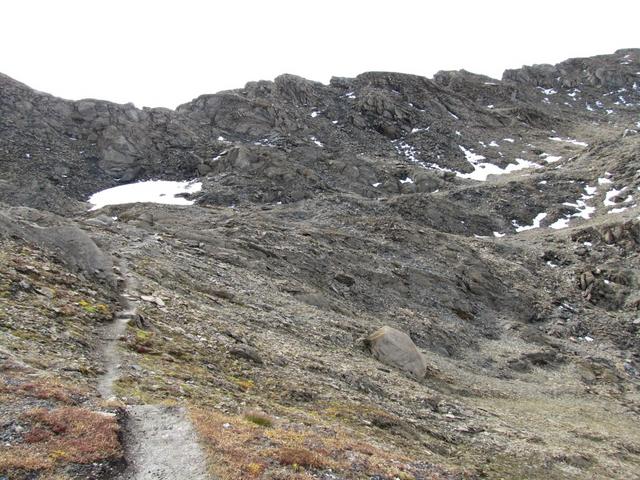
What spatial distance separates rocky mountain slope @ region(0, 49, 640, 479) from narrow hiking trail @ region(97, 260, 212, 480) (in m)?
0.08

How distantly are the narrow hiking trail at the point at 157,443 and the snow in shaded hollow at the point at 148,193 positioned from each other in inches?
2304

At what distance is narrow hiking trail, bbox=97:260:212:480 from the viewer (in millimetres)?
11422

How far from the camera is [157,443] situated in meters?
12.6

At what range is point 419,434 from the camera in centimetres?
2086

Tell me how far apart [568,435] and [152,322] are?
2315cm

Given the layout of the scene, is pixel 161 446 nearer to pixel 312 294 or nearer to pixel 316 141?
pixel 312 294

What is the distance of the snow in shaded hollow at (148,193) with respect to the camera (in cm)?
7194

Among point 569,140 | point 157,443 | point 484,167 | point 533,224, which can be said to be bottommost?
point 157,443

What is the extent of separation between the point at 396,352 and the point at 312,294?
10.4m

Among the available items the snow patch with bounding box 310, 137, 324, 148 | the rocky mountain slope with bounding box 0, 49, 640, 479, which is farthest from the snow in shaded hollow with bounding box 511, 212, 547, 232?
the snow patch with bounding box 310, 137, 324, 148

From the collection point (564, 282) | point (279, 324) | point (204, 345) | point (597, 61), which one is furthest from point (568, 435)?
point (597, 61)

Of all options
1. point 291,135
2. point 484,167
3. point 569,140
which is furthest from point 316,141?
point 569,140

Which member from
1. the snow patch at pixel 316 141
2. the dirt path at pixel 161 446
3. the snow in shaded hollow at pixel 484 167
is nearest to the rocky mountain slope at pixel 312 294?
the dirt path at pixel 161 446

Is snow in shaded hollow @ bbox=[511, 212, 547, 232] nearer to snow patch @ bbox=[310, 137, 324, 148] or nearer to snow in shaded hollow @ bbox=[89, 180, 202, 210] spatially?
snow patch @ bbox=[310, 137, 324, 148]
